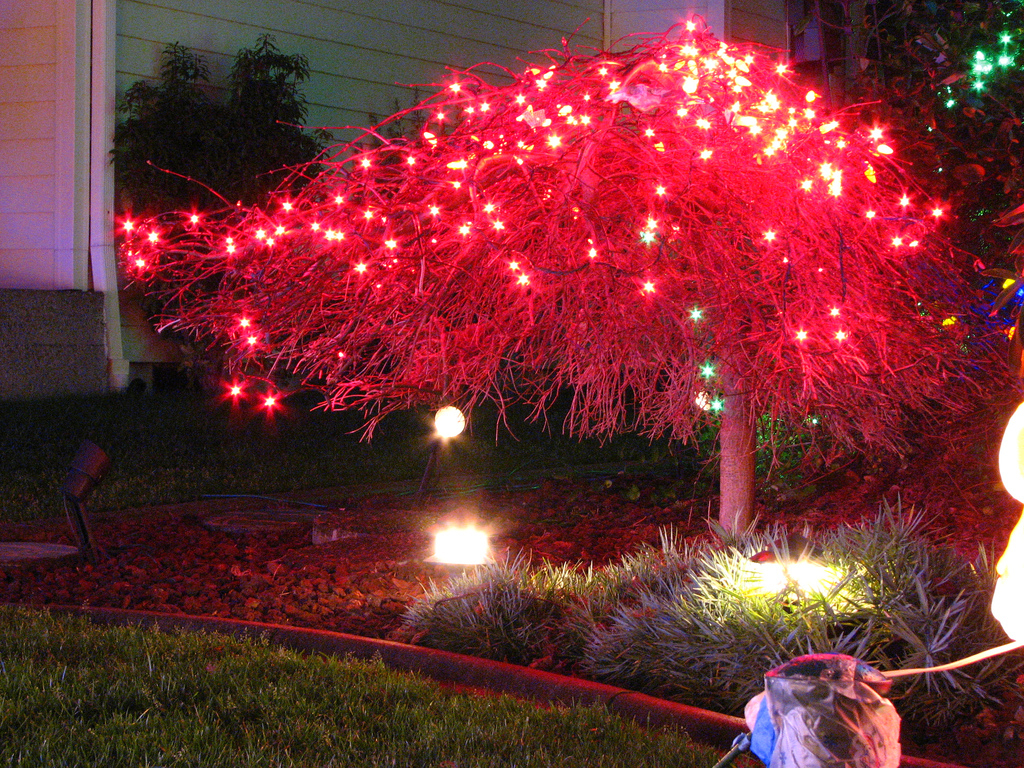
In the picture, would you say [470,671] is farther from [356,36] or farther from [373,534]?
[356,36]

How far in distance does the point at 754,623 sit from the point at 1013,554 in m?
1.37

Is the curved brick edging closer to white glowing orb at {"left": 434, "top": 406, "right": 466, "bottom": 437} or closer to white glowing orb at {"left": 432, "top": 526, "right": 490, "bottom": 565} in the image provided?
white glowing orb at {"left": 432, "top": 526, "right": 490, "bottom": 565}

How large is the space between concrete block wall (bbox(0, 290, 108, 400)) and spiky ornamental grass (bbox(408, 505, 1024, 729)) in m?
7.45

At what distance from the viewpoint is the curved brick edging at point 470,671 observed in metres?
3.08

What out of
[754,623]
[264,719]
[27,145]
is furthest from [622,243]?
[27,145]

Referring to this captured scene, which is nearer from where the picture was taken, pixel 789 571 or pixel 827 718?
pixel 827 718

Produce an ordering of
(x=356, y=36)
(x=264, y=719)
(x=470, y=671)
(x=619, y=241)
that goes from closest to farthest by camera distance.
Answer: (x=264, y=719) < (x=470, y=671) < (x=619, y=241) < (x=356, y=36)

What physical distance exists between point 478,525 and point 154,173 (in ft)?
19.4

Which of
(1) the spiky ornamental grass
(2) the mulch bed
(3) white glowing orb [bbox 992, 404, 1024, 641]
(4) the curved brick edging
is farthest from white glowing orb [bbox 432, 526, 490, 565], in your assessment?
(3) white glowing orb [bbox 992, 404, 1024, 641]

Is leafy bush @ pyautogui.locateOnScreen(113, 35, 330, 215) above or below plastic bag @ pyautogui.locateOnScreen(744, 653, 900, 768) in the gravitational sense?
above

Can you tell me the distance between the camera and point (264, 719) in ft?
9.99

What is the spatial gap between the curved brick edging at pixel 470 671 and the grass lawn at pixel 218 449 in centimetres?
288

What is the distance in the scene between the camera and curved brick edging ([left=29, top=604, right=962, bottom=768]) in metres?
3.08

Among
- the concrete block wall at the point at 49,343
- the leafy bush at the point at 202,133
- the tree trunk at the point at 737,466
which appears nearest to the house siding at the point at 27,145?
the concrete block wall at the point at 49,343
